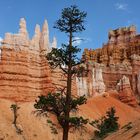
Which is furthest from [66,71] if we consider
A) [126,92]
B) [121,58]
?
[121,58]

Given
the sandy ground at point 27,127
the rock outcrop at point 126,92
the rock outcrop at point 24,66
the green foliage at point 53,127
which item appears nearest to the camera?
the sandy ground at point 27,127

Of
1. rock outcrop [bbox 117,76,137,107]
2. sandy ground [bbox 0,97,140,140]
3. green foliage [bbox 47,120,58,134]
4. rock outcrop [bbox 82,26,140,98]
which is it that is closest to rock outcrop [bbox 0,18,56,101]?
sandy ground [bbox 0,97,140,140]

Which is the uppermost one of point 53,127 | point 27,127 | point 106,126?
point 27,127

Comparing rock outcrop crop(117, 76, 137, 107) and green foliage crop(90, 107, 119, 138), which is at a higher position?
rock outcrop crop(117, 76, 137, 107)

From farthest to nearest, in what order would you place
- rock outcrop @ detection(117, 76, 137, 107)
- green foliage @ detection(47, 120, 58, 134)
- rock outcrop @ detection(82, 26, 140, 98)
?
1. rock outcrop @ detection(82, 26, 140, 98)
2. rock outcrop @ detection(117, 76, 137, 107)
3. green foliage @ detection(47, 120, 58, 134)

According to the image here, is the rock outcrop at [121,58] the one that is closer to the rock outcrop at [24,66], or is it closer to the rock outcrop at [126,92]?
the rock outcrop at [126,92]

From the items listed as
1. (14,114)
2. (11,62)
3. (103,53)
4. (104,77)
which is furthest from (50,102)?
(103,53)

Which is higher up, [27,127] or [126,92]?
[126,92]

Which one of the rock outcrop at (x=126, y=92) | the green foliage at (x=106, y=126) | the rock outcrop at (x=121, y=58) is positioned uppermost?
the rock outcrop at (x=121, y=58)

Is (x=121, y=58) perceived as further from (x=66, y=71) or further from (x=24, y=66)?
(x=66, y=71)

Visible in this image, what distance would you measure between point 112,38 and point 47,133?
8455 cm

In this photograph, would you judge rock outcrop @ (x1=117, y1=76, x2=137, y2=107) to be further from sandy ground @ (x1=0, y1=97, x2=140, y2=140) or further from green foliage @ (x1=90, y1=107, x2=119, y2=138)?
sandy ground @ (x1=0, y1=97, x2=140, y2=140)

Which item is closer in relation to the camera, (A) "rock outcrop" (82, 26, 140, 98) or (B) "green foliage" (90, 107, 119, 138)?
(B) "green foliage" (90, 107, 119, 138)

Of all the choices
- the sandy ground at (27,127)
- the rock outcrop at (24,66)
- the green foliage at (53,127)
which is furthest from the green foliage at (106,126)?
the rock outcrop at (24,66)
